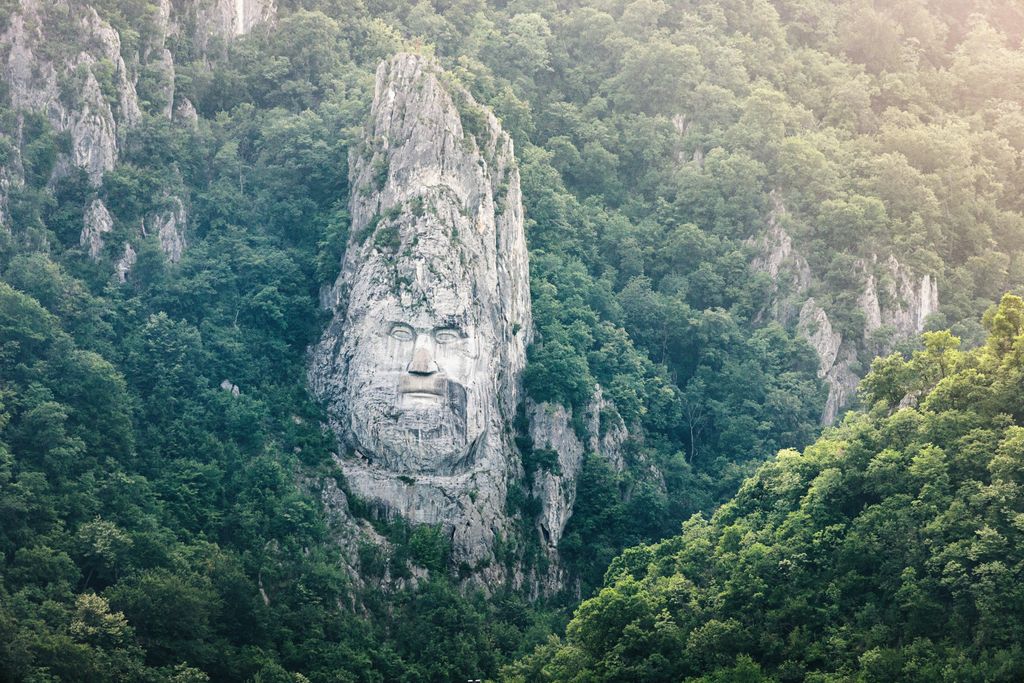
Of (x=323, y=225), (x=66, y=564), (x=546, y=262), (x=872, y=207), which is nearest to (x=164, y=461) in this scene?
(x=66, y=564)

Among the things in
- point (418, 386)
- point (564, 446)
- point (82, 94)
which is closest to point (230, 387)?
point (418, 386)

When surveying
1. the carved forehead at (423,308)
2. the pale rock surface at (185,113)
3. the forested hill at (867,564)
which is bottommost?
the forested hill at (867,564)

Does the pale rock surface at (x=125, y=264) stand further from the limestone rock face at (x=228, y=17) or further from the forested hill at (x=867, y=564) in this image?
the forested hill at (x=867, y=564)

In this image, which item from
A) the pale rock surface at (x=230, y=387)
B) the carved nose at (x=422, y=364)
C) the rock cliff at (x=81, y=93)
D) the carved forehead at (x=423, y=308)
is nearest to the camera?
the carved nose at (x=422, y=364)

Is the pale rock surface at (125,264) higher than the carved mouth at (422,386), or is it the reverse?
the pale rock surface at (125,264)

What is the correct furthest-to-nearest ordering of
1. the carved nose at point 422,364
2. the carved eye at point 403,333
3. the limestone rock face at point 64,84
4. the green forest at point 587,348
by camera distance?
1. the limestone rock face at point 64,84
2. the carved eye at point 403,333
3. the carved nose at point 422,364
4. the green forest at point 587,348

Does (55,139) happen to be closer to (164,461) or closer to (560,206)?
(164,461)

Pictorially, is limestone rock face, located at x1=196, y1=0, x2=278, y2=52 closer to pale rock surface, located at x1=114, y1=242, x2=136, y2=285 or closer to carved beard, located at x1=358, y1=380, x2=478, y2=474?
pale rock surface, located at x1=114, y1=242, x2=136, y2=285

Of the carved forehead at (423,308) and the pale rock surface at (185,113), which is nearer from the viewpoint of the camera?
the carved forehead at (423,308)

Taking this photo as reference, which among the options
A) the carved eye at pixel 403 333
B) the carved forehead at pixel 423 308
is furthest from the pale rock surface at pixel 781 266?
the carved eye at pixel 403 333
